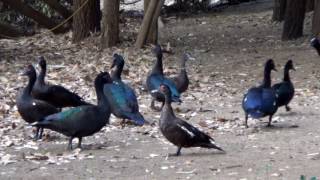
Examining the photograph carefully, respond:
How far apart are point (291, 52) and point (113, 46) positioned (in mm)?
3844

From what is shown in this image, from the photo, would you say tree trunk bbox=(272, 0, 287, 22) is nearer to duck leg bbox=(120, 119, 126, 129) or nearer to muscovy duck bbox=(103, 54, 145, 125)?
duck leg bbox=(120, 119, 126, 129)

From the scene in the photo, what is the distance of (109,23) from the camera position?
56.5ft

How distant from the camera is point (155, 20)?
1723cm

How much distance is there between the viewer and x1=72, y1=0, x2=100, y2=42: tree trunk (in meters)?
18.6

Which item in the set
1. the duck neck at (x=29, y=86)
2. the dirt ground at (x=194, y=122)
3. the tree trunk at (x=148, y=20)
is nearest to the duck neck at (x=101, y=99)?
the dirt ground at (x=194, y=122)

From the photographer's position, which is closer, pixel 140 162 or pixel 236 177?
pixel 236 177

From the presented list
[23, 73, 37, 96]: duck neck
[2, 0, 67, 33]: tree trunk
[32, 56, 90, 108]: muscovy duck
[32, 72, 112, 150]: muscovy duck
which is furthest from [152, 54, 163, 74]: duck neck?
[2, 0, 67, 33]: tree trunk

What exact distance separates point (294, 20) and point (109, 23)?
14.3 feet

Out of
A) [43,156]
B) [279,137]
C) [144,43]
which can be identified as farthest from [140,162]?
[144,43]

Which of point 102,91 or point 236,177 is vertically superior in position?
point 102,91

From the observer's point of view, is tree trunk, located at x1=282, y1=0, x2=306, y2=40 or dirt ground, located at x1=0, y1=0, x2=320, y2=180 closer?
Answer: dirt ground, located at x1=0, y1=0, x2=320, y2=180

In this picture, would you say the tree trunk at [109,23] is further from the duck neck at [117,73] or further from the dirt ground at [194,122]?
the duck neck at [117,73]

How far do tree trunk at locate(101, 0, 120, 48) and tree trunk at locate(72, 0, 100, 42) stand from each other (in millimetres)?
1453

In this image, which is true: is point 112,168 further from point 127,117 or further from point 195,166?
point 127,117
